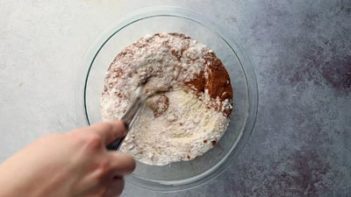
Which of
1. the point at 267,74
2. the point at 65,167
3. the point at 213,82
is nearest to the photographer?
the point at 65,167

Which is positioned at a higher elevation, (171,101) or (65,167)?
(171,101)

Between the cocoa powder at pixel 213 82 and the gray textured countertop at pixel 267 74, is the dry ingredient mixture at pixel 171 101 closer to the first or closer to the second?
the cocoa powder at pixel 213 82

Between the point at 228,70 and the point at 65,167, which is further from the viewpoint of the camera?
the point at 228,70

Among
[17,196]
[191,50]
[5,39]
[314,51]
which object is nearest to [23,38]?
[5,39]

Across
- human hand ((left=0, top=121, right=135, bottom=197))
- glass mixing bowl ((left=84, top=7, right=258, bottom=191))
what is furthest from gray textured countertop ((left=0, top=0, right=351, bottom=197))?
human hand ((left=0, top=121, right=135, bottom=197))

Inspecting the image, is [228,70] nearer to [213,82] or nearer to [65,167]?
[213,82]

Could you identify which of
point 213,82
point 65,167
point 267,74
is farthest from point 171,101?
point 65,167

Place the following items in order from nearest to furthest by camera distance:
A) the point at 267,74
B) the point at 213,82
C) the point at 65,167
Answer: the point at 65,167
the point at 213,82
the point at 267,74

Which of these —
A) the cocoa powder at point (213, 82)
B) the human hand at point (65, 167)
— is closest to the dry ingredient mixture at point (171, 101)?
the cocoa powder at point (213, 82)
